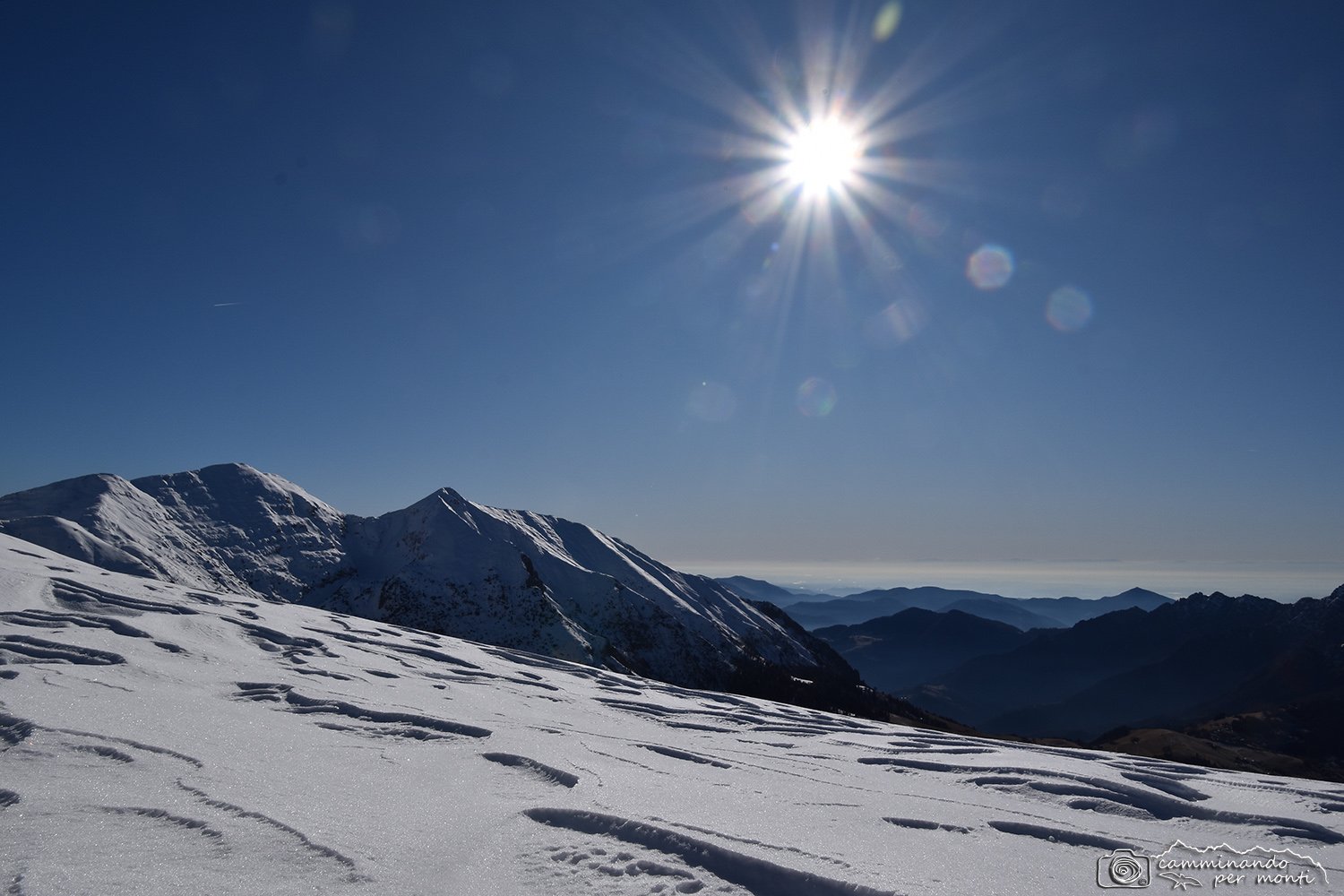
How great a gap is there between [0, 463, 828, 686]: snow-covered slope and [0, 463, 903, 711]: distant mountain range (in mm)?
251

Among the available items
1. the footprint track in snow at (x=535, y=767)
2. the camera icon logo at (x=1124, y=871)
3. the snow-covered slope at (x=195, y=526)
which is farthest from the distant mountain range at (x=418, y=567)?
the camera icon logo at (x=1124, y=871)

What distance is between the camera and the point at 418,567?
93562mm

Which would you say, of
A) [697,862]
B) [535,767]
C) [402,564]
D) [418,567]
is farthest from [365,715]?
[402,564]

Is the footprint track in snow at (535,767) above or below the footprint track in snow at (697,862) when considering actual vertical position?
below

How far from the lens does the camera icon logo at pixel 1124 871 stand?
564 centimetres

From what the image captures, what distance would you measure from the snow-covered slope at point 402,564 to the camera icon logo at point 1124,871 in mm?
76554

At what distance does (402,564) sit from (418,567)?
3310 millimetres

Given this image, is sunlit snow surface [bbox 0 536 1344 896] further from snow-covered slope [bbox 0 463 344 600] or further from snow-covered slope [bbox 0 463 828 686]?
snow-covered slope [bbox 0 463 344 600]

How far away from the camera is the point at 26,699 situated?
859 cm

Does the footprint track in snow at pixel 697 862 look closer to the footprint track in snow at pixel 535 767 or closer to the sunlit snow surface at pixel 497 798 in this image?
the sunlit snow surface at pixel 497 798

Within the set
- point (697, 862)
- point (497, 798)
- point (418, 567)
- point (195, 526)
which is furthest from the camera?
point (418, 567)

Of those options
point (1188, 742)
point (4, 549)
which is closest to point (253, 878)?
point (4, 549)

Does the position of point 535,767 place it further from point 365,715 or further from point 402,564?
point 402,564

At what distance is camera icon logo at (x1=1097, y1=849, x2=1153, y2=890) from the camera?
5645mm
